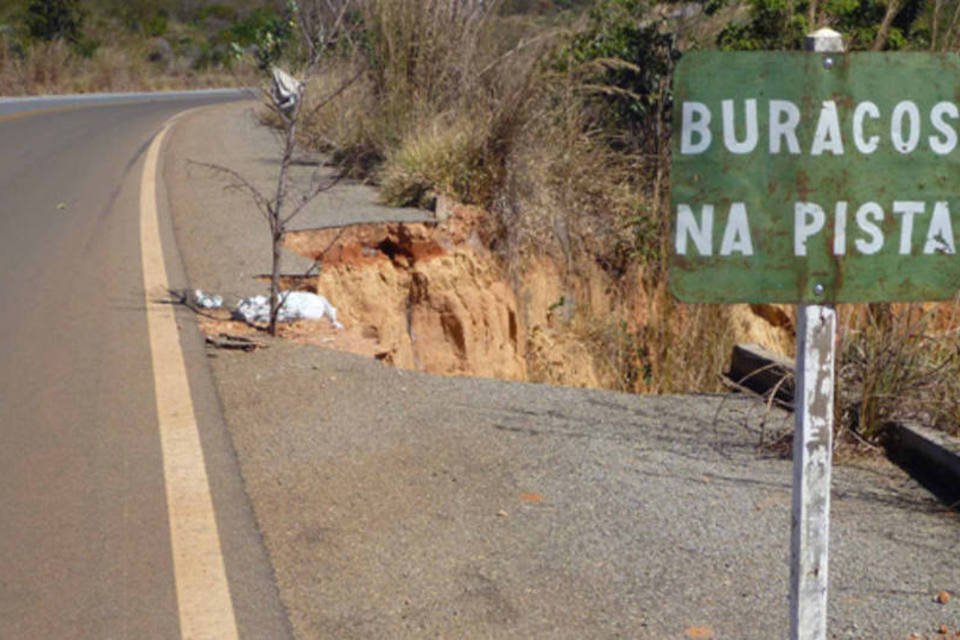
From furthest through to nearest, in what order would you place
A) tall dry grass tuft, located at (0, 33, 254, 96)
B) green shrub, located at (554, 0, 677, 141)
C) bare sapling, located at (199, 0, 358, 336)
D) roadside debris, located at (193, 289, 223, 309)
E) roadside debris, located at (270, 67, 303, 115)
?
tall dry grass tuft, located at (0, 33, 254, 96) → roadside debris, located at (270, 67, 303, 115) → green shrub, located at (554, 0, 677, 141) → roadside debris, located at (193, 289, 223, 309) → bare sapling, located at (199, 0, 358, 336)

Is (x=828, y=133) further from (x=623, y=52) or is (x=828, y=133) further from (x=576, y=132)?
(x=623, y=52)

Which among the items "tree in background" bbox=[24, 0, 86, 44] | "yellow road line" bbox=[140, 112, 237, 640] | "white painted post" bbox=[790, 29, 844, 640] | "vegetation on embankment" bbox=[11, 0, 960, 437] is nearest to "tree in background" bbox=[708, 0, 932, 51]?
"vegetation on embankment" bbox=[11, 0, 960, 437]

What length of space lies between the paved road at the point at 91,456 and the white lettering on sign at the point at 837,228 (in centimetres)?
170

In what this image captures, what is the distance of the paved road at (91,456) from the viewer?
393 cm

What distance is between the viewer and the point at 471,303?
10766mm

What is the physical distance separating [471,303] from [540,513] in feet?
20.2

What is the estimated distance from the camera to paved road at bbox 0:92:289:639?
3.93 meters

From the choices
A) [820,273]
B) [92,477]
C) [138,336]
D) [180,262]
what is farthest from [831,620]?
[180,262]

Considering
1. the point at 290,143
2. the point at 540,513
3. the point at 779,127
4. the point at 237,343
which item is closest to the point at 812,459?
the point at 779,127

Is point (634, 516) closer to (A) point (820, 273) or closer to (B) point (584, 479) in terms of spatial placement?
(B) point (584, 479)

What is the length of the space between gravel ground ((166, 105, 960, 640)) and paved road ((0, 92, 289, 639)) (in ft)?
0.48

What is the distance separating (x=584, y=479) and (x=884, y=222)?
2265 millimetres

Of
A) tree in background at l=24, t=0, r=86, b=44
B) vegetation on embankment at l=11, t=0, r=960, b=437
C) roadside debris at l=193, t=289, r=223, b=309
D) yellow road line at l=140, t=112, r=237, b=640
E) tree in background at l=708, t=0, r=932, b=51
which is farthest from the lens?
tree in background at l=24, t=0, r=86, b=44

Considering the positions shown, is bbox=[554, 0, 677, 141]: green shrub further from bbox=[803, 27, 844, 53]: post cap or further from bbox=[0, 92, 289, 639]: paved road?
bbox=[803, 27, 844, 53]: post cap
